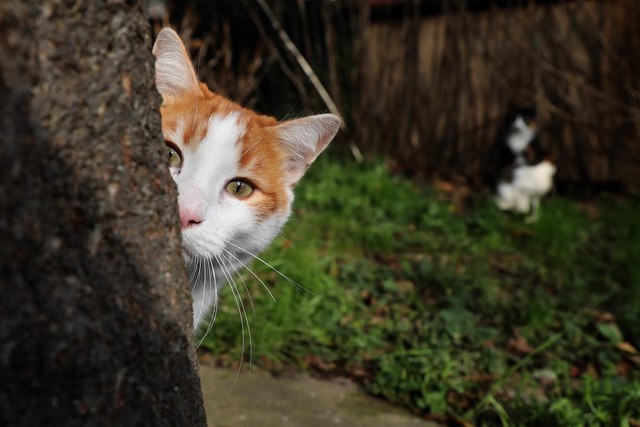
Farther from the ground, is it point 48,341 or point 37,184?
point 37,184

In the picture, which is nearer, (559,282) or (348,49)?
(559,282)

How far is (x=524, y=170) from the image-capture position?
562 cm

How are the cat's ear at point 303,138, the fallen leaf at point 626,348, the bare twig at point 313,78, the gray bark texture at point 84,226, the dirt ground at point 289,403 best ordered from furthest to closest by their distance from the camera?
the bare twig at point 313,78 → the fallen leaf at point 626,348 → the dirt ground at point 289,403 → the cat's ear at point 303,138 → the gray bark texture at point 84,226

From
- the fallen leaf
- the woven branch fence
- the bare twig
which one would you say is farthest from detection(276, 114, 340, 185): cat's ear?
the woven branch fence

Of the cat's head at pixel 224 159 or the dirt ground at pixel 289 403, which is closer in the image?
the cat's head at pixel 224 159

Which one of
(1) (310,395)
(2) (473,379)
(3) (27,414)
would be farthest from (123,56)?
(2) (473,379)

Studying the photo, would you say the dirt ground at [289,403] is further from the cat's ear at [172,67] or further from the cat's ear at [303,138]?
the cat's ear at [172,67]

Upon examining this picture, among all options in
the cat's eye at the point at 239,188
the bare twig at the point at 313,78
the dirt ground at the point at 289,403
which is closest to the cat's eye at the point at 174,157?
the cat's eye at the point at 239,188

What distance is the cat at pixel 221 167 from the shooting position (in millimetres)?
1795

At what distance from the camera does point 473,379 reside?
2.80 metres

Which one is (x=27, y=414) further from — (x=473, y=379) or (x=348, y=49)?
(x=348, y=49)

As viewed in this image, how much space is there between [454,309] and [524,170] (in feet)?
8.78

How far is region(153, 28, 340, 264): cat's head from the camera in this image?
1.79 m

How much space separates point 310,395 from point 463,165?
14.9 ft
